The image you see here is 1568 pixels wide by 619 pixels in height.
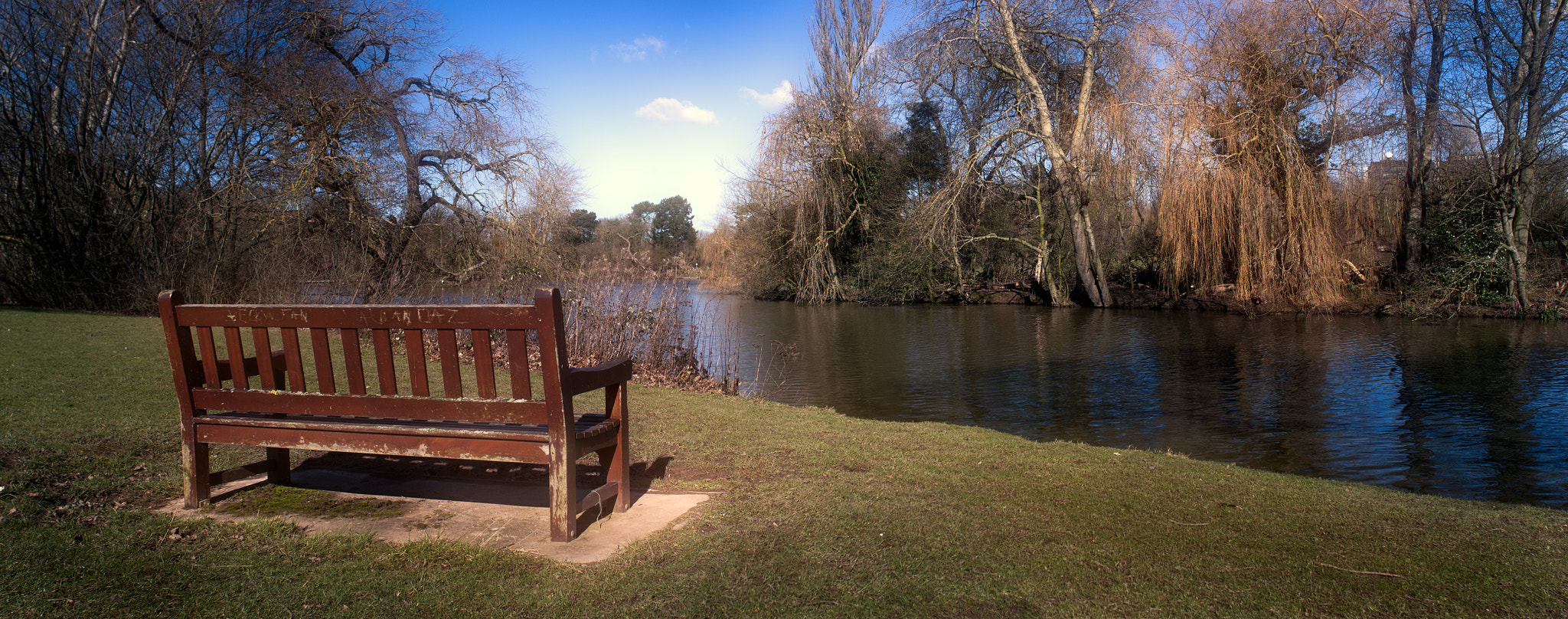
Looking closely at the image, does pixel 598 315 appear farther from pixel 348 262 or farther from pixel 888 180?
pixel 888 180

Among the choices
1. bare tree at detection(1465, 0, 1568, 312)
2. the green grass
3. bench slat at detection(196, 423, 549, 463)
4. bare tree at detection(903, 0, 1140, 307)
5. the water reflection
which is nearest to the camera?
the green grass

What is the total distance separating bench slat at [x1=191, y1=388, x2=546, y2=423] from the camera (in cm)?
320

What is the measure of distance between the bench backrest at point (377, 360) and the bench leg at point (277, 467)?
41 centimetres

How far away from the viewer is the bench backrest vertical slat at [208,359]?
3545mm

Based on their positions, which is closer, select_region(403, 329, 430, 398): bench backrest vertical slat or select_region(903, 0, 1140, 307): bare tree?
select_region(403, 329, 430, 398): bench backrest vertical slat

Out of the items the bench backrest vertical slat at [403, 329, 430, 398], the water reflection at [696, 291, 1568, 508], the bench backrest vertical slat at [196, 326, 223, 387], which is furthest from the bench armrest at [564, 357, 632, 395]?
the water reflection at [696, 291, 1568, 508]

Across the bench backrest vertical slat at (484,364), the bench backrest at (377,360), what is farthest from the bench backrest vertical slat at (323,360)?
the bench backrest vertical slat at (484,364)

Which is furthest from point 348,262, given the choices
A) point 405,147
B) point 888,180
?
point 888,180

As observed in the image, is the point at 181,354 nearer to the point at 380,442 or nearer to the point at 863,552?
the point at 380,442

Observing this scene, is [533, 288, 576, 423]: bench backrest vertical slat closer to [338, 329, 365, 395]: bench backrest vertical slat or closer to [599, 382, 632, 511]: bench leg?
[599, 382, 632, 511]: bench leg

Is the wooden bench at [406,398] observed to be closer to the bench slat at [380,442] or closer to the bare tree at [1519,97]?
the bench slat at [380,442]

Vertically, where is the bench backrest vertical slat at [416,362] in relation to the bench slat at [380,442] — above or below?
above

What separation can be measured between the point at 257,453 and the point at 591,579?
125 inches

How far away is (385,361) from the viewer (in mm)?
3305
